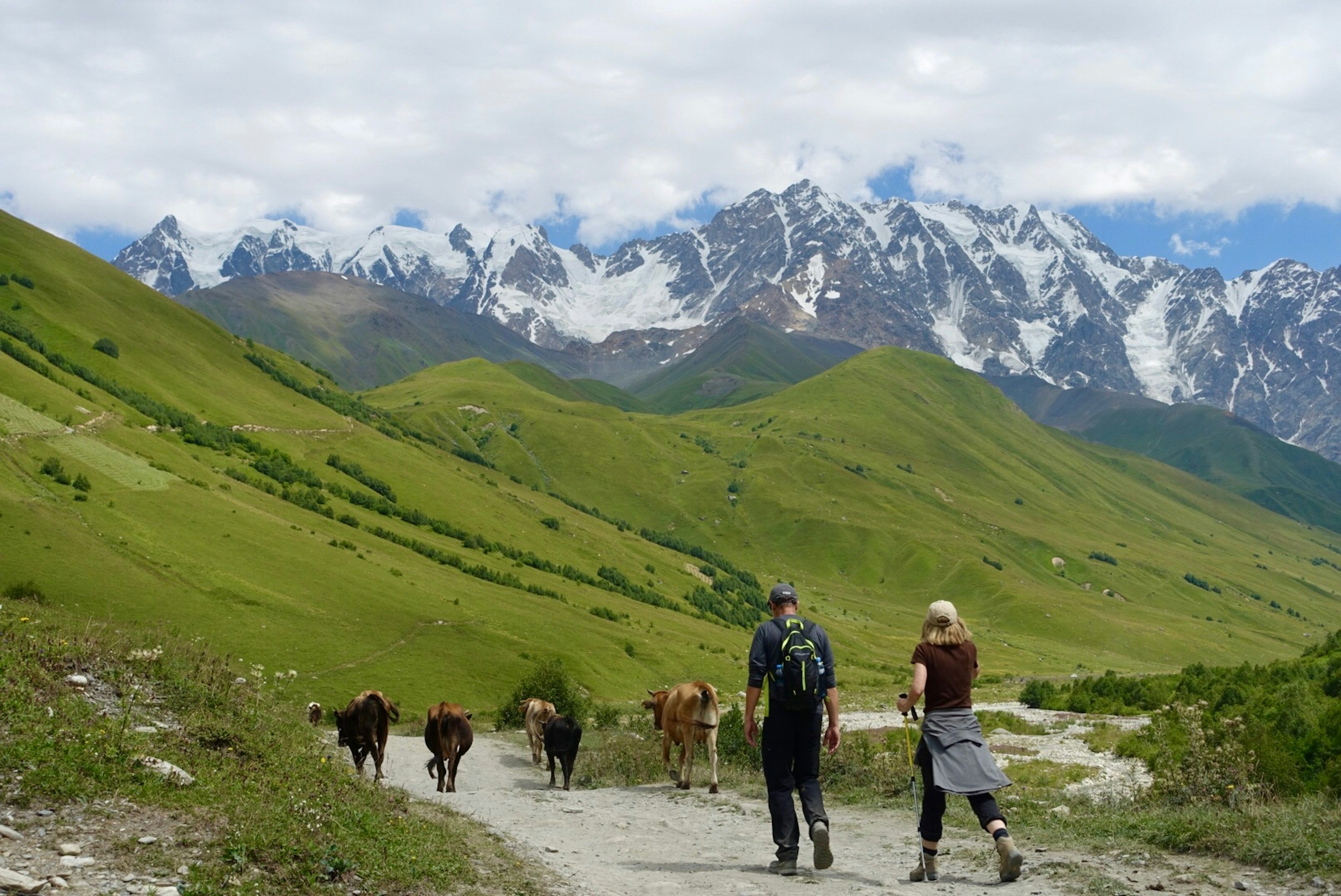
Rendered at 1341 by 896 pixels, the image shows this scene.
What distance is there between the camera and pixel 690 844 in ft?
63.0

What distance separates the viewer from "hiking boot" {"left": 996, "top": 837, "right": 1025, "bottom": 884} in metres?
14.7

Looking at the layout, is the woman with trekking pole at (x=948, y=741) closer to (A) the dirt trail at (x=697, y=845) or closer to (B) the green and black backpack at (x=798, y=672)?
(A) the dirt trail at (x=697, y=845)

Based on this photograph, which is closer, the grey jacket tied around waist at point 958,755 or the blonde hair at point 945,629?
the grey jacket tied around waist at point 958,755

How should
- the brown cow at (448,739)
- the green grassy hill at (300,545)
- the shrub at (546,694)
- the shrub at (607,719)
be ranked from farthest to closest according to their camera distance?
the green grassy hill at (300,545)
the shrub at (546,694)
the shrub at (607,719)
the brown cow at (448,739)

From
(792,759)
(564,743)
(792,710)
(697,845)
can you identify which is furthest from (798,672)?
(564,743)

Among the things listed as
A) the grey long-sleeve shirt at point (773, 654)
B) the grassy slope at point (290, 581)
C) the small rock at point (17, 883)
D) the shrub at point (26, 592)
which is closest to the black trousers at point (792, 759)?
the grey long-sleeve shirt at point (773, 654)

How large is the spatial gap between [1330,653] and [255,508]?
91.5 metres

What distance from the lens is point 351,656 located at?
7000 cm

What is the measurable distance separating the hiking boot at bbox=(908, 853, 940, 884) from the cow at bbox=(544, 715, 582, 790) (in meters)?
16.7

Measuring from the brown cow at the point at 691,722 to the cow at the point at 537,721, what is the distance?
27.2ft

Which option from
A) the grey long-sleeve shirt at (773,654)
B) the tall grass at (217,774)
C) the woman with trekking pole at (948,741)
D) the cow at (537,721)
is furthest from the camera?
the cow at (537,721)

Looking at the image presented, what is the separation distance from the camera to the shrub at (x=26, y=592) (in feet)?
177

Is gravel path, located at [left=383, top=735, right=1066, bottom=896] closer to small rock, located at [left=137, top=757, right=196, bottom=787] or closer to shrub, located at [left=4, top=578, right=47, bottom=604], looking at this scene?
small rock, located at [left=137, top=757, right=196, bottom=787]

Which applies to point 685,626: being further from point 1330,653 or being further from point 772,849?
point 772,849
